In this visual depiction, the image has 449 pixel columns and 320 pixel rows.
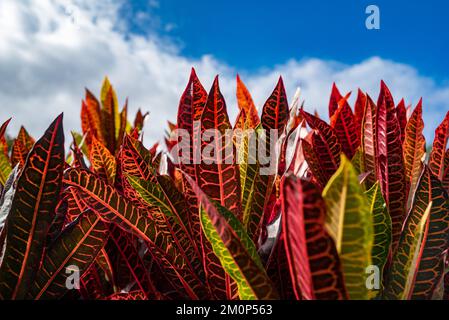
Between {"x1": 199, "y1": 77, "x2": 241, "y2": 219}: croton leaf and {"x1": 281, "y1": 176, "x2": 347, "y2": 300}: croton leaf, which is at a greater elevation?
{"x1": 199, "y1": 77, "x2": 241, "y2": 219}: croton leaf

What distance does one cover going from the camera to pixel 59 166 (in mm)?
839

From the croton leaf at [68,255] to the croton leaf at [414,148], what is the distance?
2.74 ft

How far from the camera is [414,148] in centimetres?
118

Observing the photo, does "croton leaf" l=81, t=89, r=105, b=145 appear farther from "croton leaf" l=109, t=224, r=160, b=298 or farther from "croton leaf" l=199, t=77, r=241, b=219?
"croton leaf" l=199, t=77, r=241, b=219

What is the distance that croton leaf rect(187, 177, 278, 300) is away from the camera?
666 millimetres

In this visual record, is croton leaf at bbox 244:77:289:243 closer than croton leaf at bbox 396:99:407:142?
Yes

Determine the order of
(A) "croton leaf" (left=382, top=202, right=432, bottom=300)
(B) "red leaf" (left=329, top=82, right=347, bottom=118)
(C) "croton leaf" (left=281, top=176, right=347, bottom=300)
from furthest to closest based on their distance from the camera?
(B) "red leaf" (left=329, top=82, right=347, bottom=118)
(A) "croton leaf" (left=382, top=202, right=432, bottom=300)
(C) "croton leaf" (left=281, top=176, right=347, bottom=300)

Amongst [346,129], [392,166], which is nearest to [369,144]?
[392,166]

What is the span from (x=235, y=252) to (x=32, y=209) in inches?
17.3

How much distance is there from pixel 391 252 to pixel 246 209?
1.20ft

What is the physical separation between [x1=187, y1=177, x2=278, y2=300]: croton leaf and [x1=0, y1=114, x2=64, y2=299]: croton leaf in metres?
0.31

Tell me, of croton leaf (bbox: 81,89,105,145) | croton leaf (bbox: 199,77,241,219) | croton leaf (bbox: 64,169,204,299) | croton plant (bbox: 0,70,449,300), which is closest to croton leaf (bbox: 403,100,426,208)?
croton plant (bbox: 0,70,449,300)
